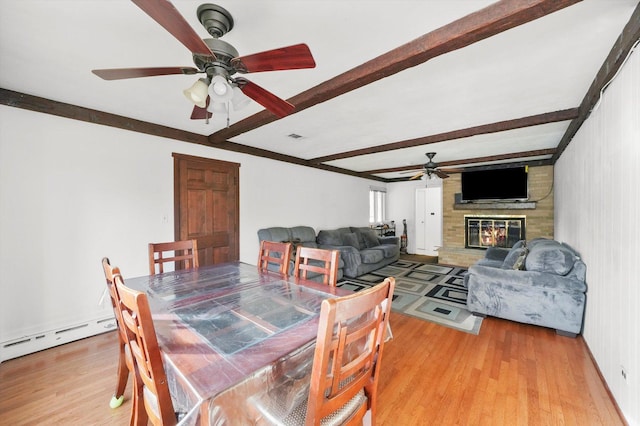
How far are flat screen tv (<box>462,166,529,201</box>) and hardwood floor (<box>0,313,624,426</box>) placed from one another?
145 inches

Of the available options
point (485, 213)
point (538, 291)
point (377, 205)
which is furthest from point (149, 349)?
point (377, 205)

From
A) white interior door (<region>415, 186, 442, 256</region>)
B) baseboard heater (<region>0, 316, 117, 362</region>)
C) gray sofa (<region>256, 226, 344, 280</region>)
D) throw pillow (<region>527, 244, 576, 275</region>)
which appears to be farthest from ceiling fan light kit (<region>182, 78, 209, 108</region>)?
white interior door (<region>415, 186, 442, 256</region>)

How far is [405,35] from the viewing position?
1561mm

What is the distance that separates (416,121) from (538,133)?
192 cm

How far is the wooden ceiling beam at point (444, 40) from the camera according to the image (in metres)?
1.24

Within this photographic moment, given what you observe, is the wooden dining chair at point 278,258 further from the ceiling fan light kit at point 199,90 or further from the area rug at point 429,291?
the area rug at point 429,291

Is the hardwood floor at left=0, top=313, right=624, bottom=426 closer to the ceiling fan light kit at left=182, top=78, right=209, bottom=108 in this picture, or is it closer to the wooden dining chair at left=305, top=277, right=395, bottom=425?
the wooden dining chair at left=305, top=277, right=395, bottom=425

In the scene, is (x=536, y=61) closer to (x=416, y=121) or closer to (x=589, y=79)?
(x=589, y=79)

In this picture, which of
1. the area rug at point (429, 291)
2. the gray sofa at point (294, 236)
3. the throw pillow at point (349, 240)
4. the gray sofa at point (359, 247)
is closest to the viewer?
the area rug at point (429, 291)

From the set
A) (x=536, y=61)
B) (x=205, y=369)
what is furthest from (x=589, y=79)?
(x=205, y=369)

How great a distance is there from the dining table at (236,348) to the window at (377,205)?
6.18 metres

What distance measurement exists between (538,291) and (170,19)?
12.5ft

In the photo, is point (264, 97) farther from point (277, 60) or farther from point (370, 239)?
point (370, 239)

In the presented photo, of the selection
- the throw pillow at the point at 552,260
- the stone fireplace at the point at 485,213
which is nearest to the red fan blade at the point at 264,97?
the throw pillow at the point at 552,260
